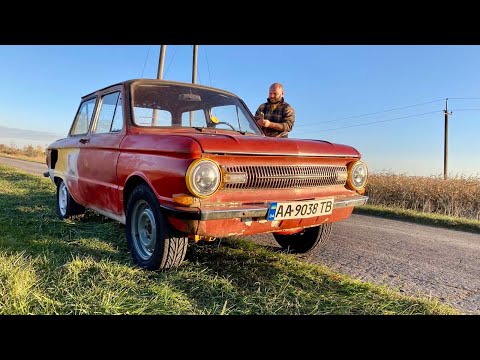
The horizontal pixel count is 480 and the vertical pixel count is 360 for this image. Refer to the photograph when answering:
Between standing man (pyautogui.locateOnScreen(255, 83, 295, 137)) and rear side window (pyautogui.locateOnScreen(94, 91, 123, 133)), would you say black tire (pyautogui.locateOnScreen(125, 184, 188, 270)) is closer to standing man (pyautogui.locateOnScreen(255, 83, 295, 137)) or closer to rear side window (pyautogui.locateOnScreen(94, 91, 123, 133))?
rear side window (pyautogui.locateOnScreen(94, 91, 123, 133))

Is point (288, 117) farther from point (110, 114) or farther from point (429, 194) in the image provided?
point (429, 194)

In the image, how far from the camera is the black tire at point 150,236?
9.68ft

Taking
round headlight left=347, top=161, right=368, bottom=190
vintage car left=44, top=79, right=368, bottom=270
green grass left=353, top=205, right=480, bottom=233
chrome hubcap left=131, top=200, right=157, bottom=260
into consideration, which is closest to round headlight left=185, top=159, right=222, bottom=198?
vintage car left=44, top=79, right=368, bottom=270

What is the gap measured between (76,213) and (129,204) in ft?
8.34

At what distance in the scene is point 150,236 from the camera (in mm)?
3254

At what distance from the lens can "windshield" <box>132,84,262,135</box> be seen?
154 inches

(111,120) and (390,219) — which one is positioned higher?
(111,120)

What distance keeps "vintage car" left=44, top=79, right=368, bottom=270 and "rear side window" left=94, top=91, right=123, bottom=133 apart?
0.02 metres

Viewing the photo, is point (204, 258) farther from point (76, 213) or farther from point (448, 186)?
point (448, 186)

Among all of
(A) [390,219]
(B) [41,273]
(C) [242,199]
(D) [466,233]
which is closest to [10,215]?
(B) [41,273]

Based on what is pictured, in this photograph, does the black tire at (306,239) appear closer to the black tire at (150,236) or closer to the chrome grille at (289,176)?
the chrome grille at (289,176)

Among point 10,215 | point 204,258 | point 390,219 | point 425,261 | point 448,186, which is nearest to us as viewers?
point 204,258

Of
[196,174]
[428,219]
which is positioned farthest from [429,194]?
[196,174]

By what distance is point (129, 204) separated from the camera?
11.0ft
